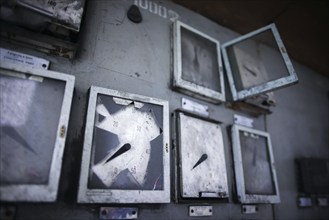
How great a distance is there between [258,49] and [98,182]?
1.63 m

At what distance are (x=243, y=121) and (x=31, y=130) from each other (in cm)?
121

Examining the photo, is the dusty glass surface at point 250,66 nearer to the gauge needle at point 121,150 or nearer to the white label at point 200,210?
the white label at point 200,210

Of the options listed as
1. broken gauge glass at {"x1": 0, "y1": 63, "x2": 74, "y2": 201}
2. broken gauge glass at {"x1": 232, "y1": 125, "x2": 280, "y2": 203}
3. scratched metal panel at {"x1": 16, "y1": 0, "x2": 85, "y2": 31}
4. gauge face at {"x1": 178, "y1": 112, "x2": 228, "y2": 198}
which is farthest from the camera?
broken gauge glass at {"x1": 232, "y1": 125, "x2": 280, "y2": 203}

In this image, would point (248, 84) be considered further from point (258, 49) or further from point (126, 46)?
point (126, 46)

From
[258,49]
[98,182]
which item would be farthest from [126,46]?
[258,49]

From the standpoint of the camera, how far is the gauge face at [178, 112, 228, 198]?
1054mm

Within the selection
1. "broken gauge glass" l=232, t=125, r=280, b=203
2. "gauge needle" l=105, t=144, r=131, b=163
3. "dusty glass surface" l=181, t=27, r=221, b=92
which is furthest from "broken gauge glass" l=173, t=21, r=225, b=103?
"gauge needle" l=105, t=144, r=131, b=163

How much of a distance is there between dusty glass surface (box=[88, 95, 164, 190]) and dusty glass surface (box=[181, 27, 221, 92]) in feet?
1.29

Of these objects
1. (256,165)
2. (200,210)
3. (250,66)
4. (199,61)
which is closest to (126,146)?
(200,210)

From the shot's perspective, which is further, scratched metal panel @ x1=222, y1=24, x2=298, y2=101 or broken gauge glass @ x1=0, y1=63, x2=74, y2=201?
scratched metal panel @ x1=222, y1=24, x2=298, y2=101

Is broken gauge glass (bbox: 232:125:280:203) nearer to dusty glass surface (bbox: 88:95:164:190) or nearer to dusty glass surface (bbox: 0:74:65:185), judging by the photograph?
dusty glass surface (bbox: 88:95:164:190)

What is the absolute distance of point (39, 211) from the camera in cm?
75

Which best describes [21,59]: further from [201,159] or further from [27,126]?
[201,159]

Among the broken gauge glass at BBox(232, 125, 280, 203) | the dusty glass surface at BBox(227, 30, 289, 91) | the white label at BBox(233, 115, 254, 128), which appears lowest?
the broken gauge glass at BBox(232, 125, 280, 203)
